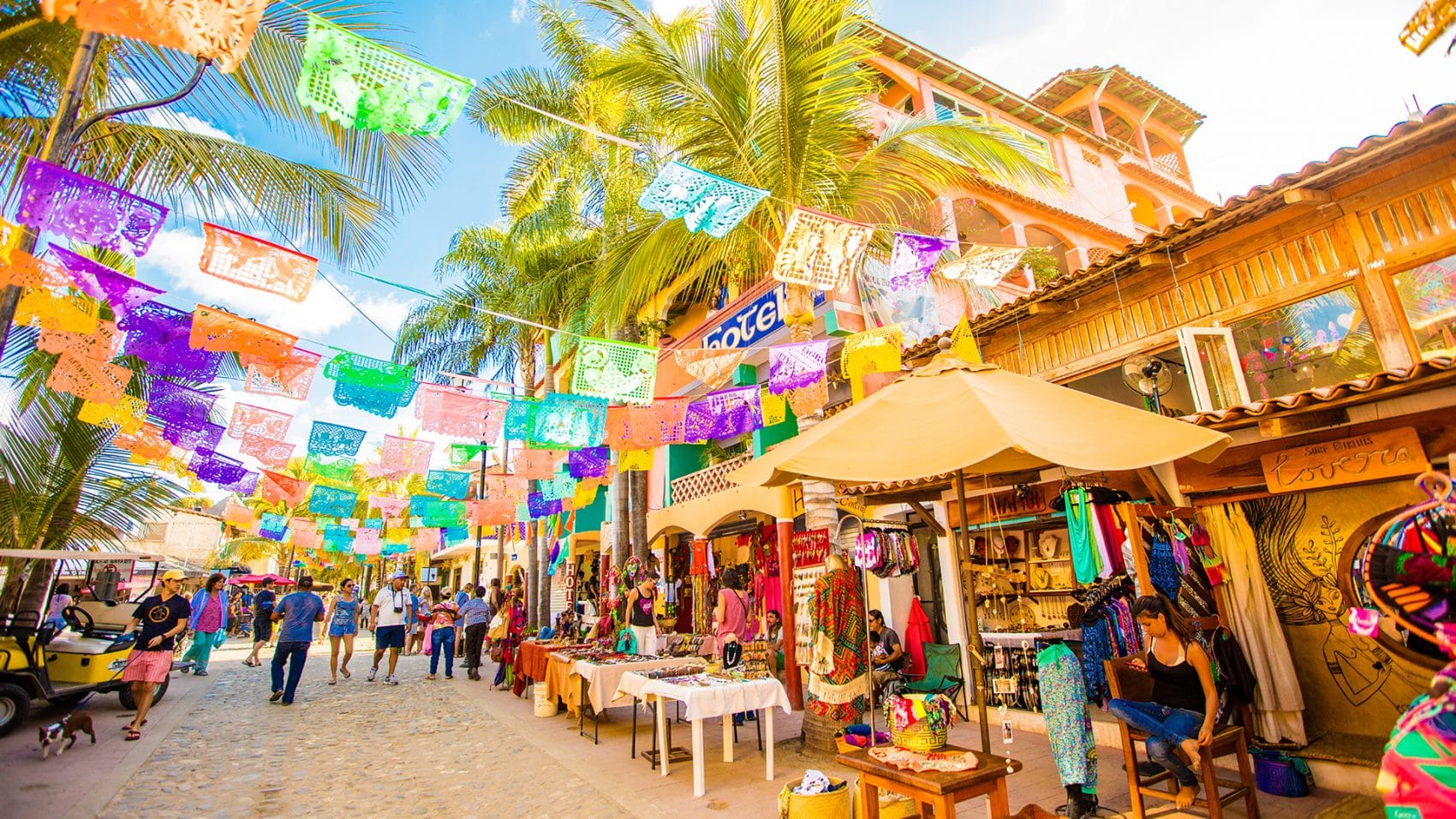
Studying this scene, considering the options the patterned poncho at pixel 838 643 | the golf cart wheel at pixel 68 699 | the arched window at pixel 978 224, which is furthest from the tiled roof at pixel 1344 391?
the golf cart wheel at pixel 68 699

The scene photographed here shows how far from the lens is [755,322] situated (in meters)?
12.6

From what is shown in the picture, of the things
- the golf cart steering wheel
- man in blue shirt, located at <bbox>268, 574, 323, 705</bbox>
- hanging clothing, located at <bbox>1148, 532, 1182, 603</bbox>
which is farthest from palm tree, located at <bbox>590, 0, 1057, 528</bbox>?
the golf cart steering wheel

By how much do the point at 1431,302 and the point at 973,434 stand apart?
18.7ft

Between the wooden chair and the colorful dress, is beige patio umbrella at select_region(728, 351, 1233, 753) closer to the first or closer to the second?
the wooden chair

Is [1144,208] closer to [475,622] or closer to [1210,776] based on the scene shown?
[1210,776]

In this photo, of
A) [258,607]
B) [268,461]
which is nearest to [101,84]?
[268,461]

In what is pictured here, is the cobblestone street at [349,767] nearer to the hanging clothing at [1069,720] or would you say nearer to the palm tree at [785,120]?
the hanging clothing at [1069,720]

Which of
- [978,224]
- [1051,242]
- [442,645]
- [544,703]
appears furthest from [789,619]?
[1051,242]

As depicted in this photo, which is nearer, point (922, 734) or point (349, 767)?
point (922, 734)

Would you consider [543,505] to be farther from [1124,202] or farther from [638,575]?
[1124,202]

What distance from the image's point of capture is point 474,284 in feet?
61.0

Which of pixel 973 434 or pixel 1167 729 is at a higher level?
pixel 973 434

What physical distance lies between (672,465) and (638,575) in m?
4.30

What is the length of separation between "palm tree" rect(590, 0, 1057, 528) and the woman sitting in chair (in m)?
3.54
